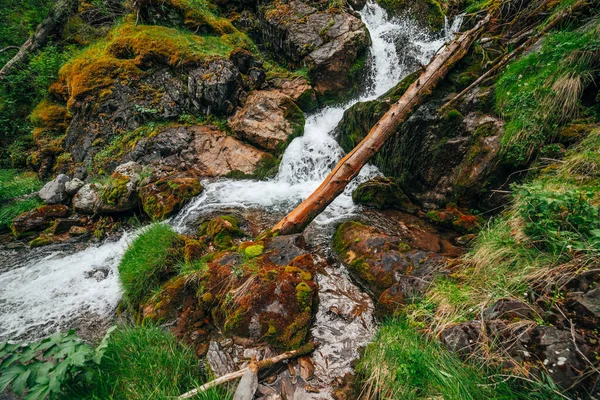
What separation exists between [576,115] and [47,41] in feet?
62.3

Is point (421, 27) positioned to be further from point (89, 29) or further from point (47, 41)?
point (47, 41)

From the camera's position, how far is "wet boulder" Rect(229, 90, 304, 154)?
8.70 m

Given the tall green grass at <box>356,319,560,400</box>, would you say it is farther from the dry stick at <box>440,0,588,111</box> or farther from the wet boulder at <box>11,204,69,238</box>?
the wet boulder at <box>11,204,69,238</box>

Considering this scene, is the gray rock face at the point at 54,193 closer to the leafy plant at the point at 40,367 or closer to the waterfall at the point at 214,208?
the waterfall at the point at 214,208

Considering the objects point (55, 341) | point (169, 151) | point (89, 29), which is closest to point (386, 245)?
point (55, 341)

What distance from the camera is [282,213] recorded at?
20.1 feet

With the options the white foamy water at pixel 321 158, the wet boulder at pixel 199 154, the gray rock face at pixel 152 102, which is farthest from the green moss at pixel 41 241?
the gray rock face at pixel 152 102

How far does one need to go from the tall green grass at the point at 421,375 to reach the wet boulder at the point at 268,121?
734 cm

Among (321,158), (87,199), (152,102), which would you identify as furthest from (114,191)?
(321,158)

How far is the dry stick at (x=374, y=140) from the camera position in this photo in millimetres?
4309

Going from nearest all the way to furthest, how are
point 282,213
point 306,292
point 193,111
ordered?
point 306,292 → point 282,213 → point 193,111

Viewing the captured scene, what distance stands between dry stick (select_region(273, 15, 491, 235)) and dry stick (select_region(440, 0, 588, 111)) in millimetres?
625

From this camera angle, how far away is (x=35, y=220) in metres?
6.17

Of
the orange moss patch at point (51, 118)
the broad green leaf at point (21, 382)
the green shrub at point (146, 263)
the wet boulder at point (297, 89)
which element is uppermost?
the orange moss patch at point (51, 118)
